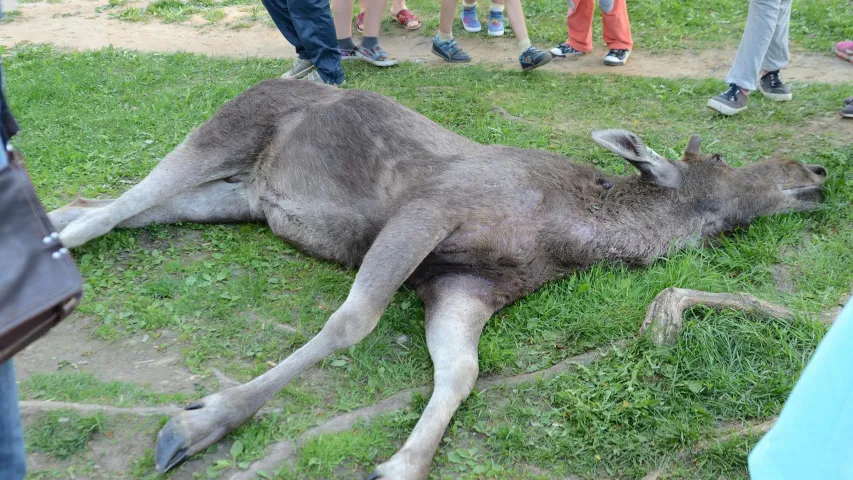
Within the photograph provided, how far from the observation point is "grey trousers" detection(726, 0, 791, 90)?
257 inches

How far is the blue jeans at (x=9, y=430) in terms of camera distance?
7.20 feet

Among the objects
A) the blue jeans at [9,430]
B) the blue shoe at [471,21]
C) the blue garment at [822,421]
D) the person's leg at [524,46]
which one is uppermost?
the blue garment at [822,421]

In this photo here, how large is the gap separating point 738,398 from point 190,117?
5.53 metres

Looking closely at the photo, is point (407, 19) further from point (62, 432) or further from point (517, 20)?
point (62, 432)

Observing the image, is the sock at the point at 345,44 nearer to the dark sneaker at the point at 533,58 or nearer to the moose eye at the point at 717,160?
the dark sneaker at the point at 533,58

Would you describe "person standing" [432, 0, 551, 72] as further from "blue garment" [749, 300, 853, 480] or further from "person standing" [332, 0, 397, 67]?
"blue garment" [749, 300, 853, 480]

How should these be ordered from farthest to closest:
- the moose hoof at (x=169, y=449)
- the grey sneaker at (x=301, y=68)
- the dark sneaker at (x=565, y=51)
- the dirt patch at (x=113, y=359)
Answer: the dark sneaker at (x=565, y=51) < the grey sneaker at (x=301, y=68) < the dirt patch at (x=113, y=359) < the moose hoof at (x=169, y=449)

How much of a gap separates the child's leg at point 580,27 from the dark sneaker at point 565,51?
4cm

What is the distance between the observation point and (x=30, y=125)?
676 cm

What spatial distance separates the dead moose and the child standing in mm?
4155

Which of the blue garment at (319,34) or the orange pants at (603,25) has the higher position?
the blue garment at (319,34)

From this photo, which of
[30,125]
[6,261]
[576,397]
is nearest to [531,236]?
[576,397]

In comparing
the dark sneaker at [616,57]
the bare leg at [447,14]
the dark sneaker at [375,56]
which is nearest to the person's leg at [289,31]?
the dark sneaker at [375,56]

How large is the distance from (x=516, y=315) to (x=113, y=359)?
2324 millimetres
